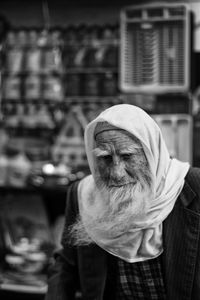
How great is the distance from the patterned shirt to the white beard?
0.14m

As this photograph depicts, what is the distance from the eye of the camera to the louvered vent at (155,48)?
339 cm

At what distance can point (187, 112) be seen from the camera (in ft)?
11.2

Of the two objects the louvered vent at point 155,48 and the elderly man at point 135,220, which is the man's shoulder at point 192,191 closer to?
the elderly man at point 135,220

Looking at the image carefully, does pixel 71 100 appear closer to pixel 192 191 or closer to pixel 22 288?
pixel 22 288

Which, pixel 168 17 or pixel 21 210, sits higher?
pixel 168 17

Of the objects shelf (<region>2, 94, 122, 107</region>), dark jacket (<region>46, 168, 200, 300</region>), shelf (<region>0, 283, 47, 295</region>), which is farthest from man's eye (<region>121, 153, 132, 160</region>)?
shelf (<region>2, 94, 122, 107</region>)

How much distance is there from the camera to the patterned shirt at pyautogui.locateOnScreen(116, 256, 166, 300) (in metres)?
1.88

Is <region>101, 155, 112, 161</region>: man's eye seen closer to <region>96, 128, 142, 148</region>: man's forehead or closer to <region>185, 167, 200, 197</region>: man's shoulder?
<region>96, 128, 142, 148</region>: man's forehead

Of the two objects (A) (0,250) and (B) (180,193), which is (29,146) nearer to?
(A) (0,250)

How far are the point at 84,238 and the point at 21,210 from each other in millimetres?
1896

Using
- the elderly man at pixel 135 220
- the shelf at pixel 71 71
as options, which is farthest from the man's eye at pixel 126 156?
the shelf at pixel 71 71

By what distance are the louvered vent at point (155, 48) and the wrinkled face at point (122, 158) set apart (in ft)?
5.34

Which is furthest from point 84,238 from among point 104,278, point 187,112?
point 187,112

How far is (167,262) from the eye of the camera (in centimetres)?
185
